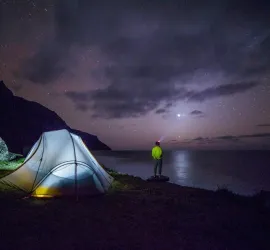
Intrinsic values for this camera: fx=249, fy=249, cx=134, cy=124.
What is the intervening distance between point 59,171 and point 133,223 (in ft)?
15.6

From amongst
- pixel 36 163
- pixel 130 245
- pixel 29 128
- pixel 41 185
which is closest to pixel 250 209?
pixel 130 245

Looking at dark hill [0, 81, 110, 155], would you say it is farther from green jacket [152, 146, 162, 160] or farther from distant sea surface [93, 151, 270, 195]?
green jacket [152, 146, 162, 160]

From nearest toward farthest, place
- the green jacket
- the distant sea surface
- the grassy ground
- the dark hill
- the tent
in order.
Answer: the grassy ground
the tent
the green jacket
the distant sea surface
the dark hill

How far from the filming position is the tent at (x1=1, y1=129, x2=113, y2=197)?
398 inches

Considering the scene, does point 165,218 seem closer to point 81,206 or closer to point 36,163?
point 81,206

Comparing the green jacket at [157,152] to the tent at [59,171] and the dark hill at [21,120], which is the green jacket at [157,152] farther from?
the dark hill at [21,120]


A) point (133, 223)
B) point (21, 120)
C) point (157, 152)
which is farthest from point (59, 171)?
point (21, 120)

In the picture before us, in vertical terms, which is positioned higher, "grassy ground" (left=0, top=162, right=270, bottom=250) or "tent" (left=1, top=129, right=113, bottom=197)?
"tent" (left=1, top=129, right=113, bottom=197)

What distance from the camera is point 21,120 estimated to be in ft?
470

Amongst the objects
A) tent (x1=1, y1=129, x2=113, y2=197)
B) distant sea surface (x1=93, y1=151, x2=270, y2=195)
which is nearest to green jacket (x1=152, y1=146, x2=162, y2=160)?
tent (x1=1, y1=129, x2=113, y2=197)

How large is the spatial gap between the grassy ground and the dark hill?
74.7 metres

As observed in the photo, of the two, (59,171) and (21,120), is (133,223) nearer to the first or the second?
(59,171)

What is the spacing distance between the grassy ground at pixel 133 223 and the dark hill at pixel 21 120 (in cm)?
7473

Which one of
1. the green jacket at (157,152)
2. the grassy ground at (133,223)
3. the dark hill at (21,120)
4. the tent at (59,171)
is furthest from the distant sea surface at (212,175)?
the dark hill at (21,120)
